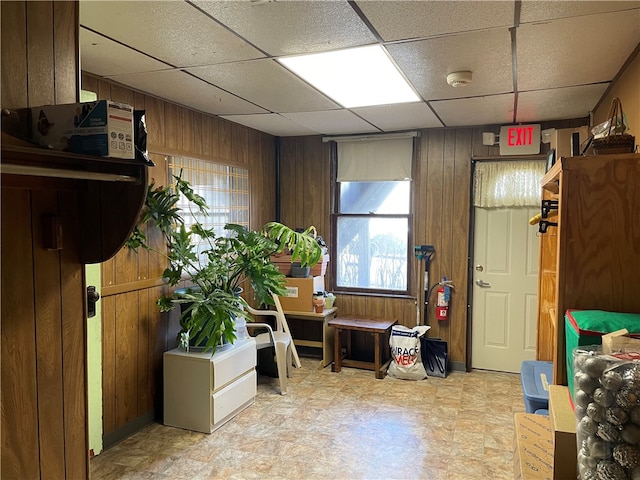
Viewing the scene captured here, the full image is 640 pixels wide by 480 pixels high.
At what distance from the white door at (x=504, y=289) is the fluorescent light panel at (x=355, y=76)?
69.3 inches

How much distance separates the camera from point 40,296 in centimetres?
127

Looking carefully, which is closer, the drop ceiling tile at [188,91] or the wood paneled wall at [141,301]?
the drop ceiling tile at [188,91]

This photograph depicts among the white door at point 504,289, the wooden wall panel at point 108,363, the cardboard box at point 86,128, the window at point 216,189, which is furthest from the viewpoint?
the white door at point 504,289

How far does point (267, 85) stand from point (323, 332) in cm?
259

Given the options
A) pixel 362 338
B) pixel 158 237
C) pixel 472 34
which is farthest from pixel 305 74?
pixel 362 338

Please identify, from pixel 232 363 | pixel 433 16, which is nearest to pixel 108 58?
pixel 433 16

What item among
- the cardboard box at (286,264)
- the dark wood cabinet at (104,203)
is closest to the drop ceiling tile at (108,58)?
the dark wood cabinet at (104,203)

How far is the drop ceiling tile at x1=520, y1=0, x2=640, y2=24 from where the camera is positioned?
1866 millimetres

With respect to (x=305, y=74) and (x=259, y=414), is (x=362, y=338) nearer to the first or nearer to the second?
(x=259, y=414)

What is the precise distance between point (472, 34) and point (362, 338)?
136 inches

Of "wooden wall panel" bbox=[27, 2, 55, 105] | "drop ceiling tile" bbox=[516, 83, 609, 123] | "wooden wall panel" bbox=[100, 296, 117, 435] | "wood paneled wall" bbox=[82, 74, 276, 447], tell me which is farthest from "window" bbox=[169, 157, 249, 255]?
"drop ceiling tile" bbox=[516, 83, 609, 123]

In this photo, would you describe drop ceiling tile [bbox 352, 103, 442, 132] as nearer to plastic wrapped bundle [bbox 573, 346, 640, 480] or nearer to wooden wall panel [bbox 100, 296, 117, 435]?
wooden wall panel [bbox 100, 296, 117, 435]

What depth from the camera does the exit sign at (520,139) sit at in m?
4.29

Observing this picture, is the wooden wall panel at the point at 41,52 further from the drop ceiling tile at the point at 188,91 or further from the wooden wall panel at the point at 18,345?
the drop ceiling tile at the point at 188,91
